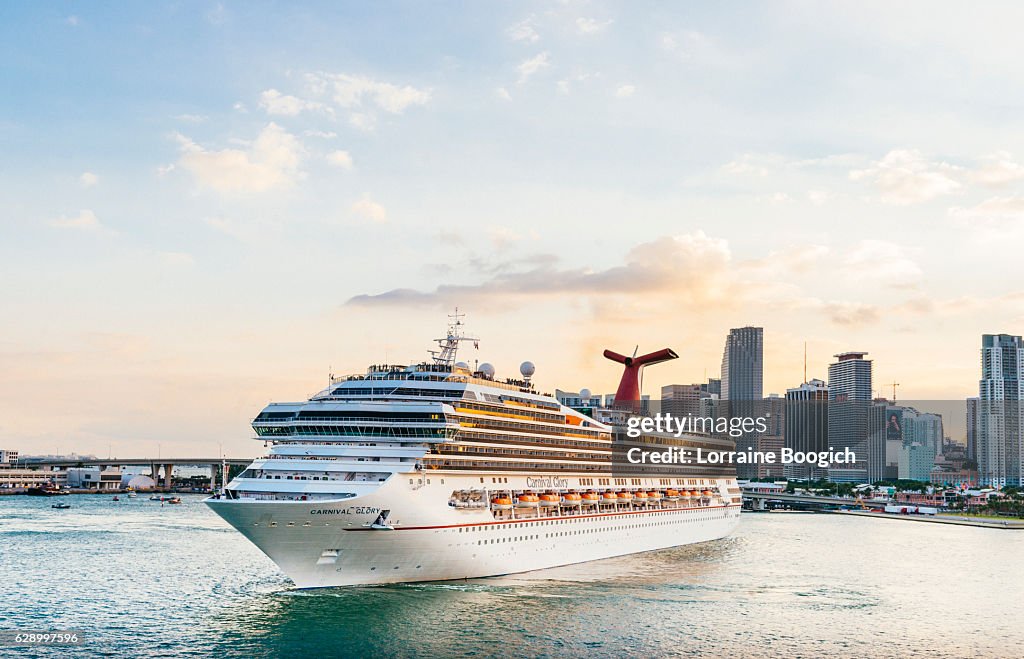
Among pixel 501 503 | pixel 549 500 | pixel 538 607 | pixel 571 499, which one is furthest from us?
pixel 571 499

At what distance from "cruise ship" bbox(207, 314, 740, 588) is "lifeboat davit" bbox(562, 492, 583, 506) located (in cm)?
11

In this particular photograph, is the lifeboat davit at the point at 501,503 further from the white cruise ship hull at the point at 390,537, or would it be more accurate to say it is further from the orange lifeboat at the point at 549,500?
the orange lifeboat at the point at 549,500

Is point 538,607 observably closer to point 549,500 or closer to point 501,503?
point 501,503

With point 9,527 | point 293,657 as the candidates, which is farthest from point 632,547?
point 9,527

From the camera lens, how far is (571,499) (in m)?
68.8

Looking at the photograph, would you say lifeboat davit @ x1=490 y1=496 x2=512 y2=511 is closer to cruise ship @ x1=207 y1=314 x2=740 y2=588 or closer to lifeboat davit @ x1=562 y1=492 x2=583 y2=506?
cruise ship @ x1=207 y1=314 x2=740 y2=588

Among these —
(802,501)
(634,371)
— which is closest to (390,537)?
(634,371)

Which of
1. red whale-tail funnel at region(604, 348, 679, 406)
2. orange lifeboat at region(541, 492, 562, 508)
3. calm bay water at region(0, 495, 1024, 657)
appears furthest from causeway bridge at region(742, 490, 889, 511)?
orange lifeboat at region(541, 492, 562, 508)

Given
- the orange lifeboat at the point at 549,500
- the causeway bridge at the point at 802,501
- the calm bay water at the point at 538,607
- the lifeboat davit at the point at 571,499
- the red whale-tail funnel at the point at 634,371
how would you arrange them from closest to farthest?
the calm bay water at the point at 538,607 → the orange lifeboat at the point at 549,500 → the lifeboat davit at the point at 571,499 → the red whale-tail funnel at the point at 634,371 → the causeway bridge at the point at 802,501

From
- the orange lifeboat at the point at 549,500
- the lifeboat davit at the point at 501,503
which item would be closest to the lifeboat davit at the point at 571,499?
the orange lifeboat at the point at 549,500

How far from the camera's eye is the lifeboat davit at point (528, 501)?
205 ft

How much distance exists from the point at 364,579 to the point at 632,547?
32.4 m

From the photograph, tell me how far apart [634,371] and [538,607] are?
62.5 metres

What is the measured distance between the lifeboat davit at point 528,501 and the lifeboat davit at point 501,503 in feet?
5.07
